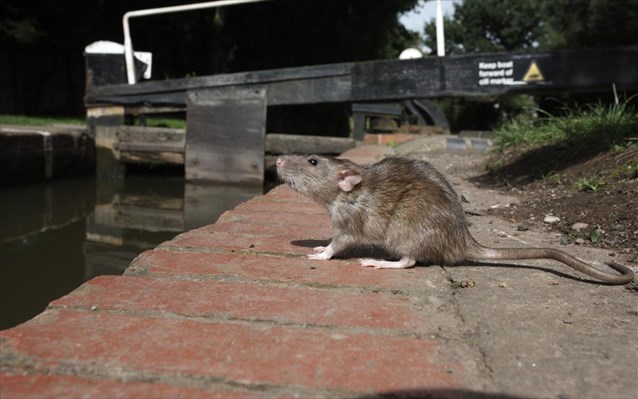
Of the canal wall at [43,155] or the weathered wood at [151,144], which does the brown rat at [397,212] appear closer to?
the weathered wood at [151,144]

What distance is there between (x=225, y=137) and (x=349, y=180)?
551 centimetres

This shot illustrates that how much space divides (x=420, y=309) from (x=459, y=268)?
672 millimetres

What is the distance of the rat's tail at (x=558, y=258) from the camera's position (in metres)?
2.16

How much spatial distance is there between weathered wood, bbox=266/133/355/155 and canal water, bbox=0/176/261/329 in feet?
3.24

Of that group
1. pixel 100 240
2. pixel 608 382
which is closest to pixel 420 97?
pixel 100 240

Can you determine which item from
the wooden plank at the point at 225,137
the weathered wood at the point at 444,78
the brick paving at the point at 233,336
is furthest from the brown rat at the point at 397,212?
the wooden plank at the point at 225,137

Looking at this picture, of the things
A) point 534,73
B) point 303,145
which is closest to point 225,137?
point 303,145

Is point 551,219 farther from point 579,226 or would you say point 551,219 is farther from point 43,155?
point 43,155

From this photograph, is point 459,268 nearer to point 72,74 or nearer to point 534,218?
point 534,218

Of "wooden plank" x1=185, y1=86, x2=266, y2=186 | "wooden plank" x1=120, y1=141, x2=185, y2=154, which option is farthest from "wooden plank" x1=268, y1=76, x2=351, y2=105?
"wooden plank" x1=120, y1=141, x2=185, y2=154

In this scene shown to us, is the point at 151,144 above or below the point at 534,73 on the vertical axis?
below

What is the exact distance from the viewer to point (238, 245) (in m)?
2.69

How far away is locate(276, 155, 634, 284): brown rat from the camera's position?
2455 millimetres

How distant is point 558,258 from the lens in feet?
7.53
